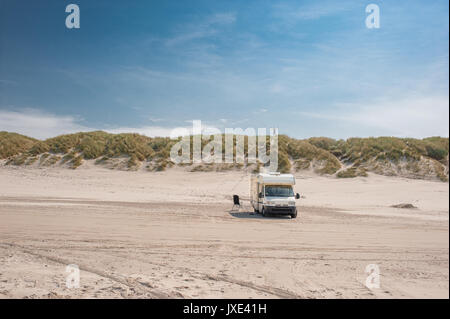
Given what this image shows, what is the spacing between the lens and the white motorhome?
18516mm

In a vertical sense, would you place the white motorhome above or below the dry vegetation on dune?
below

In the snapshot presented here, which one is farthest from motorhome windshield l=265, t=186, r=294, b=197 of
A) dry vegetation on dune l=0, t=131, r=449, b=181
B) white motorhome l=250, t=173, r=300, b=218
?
dry vegetation on dune l=0, t=131, r=449, b=181

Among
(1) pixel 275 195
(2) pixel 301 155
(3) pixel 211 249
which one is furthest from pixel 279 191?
(2) pixel 301 155

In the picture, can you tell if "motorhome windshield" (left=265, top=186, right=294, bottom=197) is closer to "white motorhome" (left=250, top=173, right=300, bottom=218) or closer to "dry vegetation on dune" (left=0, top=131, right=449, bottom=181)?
"white motorhome" (left=250, top=173, right=300, bottom=218)

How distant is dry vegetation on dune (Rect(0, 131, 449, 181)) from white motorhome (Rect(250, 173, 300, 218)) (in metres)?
17.0

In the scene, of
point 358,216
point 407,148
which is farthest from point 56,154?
point 407,148

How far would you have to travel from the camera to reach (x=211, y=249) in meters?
10.7

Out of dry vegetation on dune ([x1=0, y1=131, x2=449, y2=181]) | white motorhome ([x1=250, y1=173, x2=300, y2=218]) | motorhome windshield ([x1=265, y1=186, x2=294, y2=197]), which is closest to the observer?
white motorhome ([x1=250, y1=173, x2=300, y2=218])

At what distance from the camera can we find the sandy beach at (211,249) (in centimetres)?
A: 683

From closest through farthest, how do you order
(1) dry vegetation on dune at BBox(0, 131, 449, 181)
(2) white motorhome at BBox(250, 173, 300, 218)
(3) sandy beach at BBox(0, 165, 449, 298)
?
1. (3) sandy beach at BBox(0, 165, 449, 298)
2. (2) white motorhome at BBox(250, 173, 300, 218)
3. (1) dry vegetation on dune at BBox(0, 131, 449, 181)

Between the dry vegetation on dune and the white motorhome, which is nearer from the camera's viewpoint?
the white motorhome

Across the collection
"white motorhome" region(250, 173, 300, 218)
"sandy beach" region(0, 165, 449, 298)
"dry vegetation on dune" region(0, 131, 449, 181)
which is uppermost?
"dry vegetation on dune" region(0, 131, 449, 181)

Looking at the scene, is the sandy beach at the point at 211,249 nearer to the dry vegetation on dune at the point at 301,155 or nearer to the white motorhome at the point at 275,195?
the white motorhome at the point at 275,195

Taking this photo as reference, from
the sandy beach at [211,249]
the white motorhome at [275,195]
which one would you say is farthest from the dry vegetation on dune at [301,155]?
the white motorhome at [275,195]
